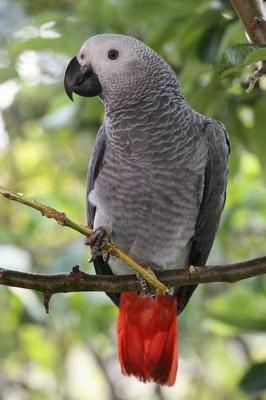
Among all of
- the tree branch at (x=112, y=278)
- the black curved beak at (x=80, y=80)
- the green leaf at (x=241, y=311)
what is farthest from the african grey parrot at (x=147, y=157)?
the tree branch at (x=112, y=278)

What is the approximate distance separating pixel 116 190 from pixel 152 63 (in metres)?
0.28

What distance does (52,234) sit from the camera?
236 centimetres

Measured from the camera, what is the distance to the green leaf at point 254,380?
5.09 ft

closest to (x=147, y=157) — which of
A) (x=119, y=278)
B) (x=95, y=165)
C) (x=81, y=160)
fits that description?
(x=95, y=165)

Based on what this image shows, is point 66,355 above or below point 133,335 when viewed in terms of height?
above

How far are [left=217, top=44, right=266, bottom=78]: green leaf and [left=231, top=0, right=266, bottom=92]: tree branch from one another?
0.04m

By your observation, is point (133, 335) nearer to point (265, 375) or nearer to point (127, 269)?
point (127, 269)

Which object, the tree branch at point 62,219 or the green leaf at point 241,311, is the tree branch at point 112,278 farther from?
the green leaf at point 241,311

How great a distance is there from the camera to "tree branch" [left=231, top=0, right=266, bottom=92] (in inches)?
35.7

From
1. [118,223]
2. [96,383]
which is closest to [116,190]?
[118,223]

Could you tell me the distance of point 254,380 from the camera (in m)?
1.57

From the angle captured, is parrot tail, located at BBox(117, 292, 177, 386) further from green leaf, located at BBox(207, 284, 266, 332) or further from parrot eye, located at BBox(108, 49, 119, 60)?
parrot eye, located at BBox(108, 49, 119, 60)

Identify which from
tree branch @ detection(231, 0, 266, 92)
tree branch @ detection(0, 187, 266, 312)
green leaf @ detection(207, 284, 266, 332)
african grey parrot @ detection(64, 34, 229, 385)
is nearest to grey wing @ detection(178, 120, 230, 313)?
african grey parrot @ detection(64, 34, 229, 385)

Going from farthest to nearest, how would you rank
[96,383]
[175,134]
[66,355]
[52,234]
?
1. [96,383]
2. [66,355]
3. [52,234]
4. [175,134]
